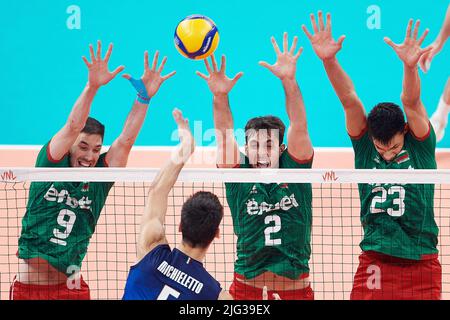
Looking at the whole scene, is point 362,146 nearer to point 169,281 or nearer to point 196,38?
point 196,38

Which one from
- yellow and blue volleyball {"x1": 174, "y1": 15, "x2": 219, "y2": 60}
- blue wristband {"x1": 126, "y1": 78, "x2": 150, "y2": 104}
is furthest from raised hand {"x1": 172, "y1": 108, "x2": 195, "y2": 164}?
yellow and blue volleyball {"x1": 174, "y1": 15, "x2": 219, "y2": 60}

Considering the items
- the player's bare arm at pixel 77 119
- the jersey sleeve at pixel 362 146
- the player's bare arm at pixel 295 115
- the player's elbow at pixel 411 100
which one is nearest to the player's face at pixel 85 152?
the player's bare arm at pixel 77 119

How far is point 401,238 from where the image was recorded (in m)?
6.45

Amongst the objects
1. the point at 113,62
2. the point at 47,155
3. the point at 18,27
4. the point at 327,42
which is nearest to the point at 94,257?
the point at 47,155

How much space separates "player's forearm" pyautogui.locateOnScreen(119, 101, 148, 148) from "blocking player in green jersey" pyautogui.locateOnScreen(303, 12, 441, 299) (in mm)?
1612

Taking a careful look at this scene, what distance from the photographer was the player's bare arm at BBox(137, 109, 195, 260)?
527 centimetres

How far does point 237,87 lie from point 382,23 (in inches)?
107

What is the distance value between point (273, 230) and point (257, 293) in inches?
19.9

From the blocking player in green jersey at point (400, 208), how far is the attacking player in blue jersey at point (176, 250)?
1688 millimetres

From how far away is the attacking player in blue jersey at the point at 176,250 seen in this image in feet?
16.8

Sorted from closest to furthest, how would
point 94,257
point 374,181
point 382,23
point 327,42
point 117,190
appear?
point 374,181 < point 327,42 < point 94,257 < point 117,190 < point 382,23

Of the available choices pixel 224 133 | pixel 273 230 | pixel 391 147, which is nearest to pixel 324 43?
pixel 391 147
